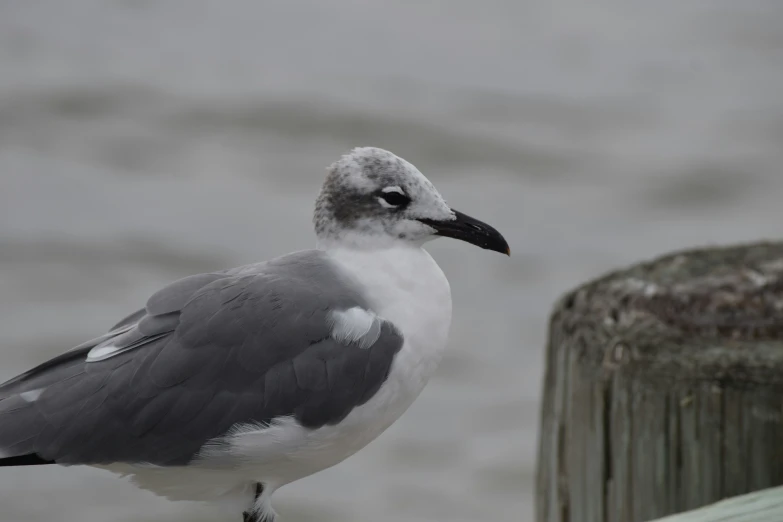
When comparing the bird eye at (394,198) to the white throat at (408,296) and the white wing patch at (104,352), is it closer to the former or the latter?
the white throat at (408,296)

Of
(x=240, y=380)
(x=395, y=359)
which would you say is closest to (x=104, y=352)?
(x=240, y=380)

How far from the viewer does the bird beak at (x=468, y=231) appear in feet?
10.2

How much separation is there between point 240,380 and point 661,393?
1.01 metres

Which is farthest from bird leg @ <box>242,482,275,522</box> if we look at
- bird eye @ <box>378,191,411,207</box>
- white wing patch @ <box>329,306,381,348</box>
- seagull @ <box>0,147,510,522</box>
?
Result: bird eye @ <box>378,191,411,207</box>

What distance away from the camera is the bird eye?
307 centimetres

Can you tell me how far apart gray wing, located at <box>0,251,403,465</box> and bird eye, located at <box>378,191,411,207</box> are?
271mm

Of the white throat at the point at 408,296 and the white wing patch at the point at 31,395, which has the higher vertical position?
the white throat at the point at 408,296

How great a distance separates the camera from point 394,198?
3084 mm

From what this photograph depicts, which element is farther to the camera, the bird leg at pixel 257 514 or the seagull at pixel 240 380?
the bird leg at pixel 257 514

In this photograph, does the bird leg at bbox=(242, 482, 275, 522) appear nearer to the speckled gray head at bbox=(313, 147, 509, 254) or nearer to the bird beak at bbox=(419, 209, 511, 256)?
the speckled gray head at bbox=(313, 147, 509, 254)

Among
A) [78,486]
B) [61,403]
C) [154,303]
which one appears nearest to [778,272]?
[154,303]

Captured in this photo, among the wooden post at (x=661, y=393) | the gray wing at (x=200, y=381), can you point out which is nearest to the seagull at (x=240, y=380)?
the gray wing at (x=200, y=381)

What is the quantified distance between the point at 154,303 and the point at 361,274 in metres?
0.48

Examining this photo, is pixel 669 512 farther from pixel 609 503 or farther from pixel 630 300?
pixel 630 300
